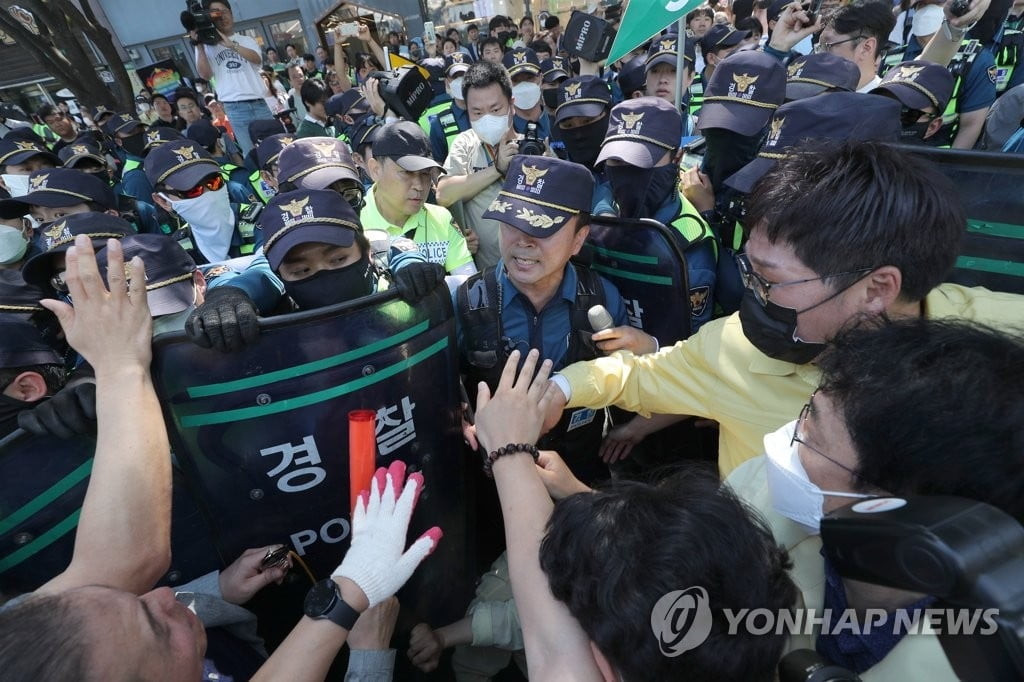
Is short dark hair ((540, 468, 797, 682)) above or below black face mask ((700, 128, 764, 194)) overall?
below

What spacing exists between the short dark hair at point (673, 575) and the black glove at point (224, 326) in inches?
41.6

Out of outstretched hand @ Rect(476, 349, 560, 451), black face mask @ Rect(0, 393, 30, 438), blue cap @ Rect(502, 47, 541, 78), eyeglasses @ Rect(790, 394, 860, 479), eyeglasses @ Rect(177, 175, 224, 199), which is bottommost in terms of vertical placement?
outstretched hand @ Rect(476, 349, 560, 451)

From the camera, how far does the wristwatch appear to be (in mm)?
1283

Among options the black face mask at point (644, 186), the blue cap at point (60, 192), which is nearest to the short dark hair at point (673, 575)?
the black face mask at point (644, 186)

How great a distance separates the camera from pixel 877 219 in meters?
1.45

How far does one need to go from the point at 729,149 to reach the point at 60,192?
4.52 metres

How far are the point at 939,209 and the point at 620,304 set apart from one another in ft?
4.05

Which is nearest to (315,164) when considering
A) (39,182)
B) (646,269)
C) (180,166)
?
(180,166)

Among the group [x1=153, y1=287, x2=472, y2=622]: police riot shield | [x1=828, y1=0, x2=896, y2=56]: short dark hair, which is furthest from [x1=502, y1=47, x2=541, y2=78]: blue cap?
[x1=153, y1=287, x2=472, y2=622]: police riot shield

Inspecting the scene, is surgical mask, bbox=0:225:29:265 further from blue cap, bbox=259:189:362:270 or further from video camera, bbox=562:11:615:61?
video camera, bbox=562:11:615:61

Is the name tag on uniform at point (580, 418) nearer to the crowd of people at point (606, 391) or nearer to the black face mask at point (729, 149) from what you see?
the crowd of people at point (606, 391)

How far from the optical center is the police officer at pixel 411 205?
3280 mm

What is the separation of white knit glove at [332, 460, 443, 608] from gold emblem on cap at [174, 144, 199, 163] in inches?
151

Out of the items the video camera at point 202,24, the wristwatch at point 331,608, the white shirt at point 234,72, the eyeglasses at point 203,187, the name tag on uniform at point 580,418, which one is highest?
the video camera at point 202,24
